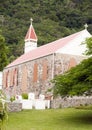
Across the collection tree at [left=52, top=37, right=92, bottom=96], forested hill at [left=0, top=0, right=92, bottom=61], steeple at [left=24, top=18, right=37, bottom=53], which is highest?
forested hill at [left=0, top=0, right=92, bottom=61]

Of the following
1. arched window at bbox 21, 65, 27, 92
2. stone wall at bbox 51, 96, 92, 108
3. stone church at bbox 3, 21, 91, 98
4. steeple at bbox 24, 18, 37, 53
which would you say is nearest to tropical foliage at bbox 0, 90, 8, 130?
stone wall at bbox 51, 96, 92, 108

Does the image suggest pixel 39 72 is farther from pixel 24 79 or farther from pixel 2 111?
pixel 2 111

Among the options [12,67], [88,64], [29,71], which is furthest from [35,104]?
[12,67]

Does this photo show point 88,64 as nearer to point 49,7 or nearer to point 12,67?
point 12,67

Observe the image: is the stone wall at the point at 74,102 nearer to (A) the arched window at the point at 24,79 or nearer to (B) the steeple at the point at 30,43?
(A) the arched window at the point at 24,79

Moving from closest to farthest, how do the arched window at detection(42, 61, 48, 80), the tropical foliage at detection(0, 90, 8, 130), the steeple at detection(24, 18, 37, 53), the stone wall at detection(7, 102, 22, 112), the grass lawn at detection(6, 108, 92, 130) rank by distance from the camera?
the tropical foliage at detection(0, 90, 8, 130) < the grass lawn at detection(6, 108, 92, 130) < the stone wall at detection(7, 102, 22, 112) < the arched window at detection(42, 61, 48, 80) < the steeple at detection(24, 18, 37, 53)

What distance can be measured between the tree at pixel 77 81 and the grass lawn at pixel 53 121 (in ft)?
5.56

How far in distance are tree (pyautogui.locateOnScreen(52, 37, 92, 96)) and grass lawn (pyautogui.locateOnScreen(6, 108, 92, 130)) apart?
1693 millimetres

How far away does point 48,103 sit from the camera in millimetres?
35094

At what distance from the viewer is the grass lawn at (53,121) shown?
21.5 metres

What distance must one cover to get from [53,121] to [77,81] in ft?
10.0

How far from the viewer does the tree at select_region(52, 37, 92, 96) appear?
24031 millimetres

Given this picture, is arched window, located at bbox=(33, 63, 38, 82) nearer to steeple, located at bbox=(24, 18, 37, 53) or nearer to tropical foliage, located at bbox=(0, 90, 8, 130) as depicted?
steeple, located at bbox=(24, 18, 37, 53)

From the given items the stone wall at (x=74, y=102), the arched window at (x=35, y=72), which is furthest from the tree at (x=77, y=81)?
the arched window at (x=35, y=72)
